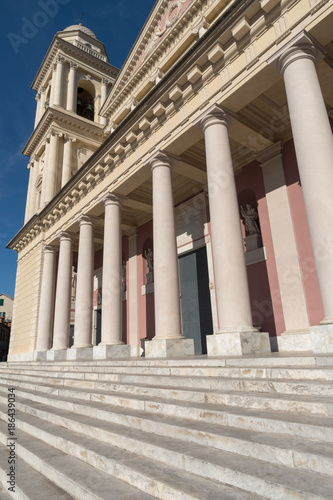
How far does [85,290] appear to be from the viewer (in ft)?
46.2

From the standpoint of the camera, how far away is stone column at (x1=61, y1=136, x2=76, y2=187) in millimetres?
23356

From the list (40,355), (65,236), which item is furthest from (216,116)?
(40,355)

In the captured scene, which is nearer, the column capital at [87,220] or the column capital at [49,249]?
the column capital at [87,220]

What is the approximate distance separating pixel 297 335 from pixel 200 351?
16.6ft

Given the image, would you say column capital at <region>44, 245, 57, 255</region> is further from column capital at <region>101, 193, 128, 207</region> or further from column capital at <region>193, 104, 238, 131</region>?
column capital at <region>193, 104, 238, 131</region>

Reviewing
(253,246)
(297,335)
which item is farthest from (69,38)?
(297,335)

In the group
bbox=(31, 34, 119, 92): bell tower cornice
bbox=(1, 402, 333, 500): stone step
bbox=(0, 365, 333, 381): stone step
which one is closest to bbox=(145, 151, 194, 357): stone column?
bbox=(0, 365, 333, 381): stone step

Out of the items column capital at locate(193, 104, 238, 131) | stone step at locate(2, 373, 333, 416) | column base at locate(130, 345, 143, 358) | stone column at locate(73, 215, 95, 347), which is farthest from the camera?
column base at locate(130, 345, 143, 358)

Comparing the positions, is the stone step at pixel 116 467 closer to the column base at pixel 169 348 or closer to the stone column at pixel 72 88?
the column base at pixel 169 348

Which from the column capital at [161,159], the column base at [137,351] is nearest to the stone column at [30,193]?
the column base at [137,351]

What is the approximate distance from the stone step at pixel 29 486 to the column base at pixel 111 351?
7208 mm

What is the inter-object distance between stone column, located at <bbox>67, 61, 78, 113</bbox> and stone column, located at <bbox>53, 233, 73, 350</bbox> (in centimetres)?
1517

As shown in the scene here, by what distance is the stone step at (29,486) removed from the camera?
3.01m

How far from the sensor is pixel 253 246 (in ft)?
38.7
